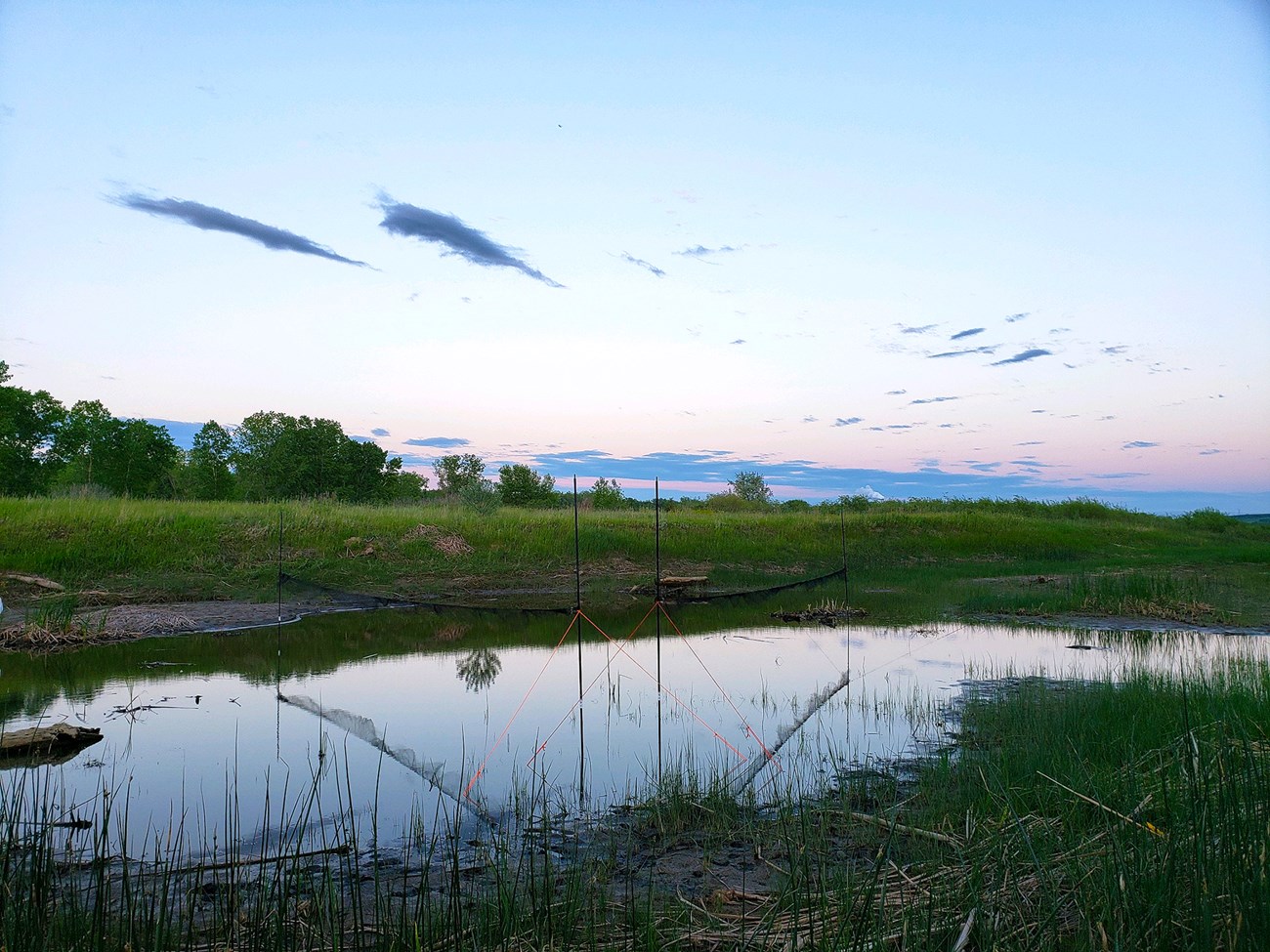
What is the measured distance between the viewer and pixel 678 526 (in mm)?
26469

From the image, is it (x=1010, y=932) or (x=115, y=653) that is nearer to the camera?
(x=1010, y=932)

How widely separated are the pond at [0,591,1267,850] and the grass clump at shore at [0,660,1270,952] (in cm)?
29

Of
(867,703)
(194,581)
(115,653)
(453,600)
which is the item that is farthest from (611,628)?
(194,581)

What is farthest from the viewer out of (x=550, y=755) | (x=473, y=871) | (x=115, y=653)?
(x=115, y=653)

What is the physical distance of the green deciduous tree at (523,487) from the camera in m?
53.6

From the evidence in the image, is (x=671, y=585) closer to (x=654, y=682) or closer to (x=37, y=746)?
(x=654, y=682)

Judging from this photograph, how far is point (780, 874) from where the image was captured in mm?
3762

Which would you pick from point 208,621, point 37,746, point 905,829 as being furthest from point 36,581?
point 905,829

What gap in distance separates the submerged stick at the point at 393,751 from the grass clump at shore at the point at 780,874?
0.61 m

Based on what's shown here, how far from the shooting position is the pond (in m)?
5.44

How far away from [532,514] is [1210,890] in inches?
956

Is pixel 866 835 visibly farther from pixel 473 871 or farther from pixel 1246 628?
pixel 1246 628

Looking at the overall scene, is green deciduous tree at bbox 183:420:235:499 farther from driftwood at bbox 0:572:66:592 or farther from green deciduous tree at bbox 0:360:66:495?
driftwood at bbox 0:572:66:592

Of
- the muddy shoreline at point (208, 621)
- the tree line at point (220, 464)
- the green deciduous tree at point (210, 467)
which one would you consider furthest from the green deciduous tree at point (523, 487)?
the muddy shoreline at point (208, 621)
